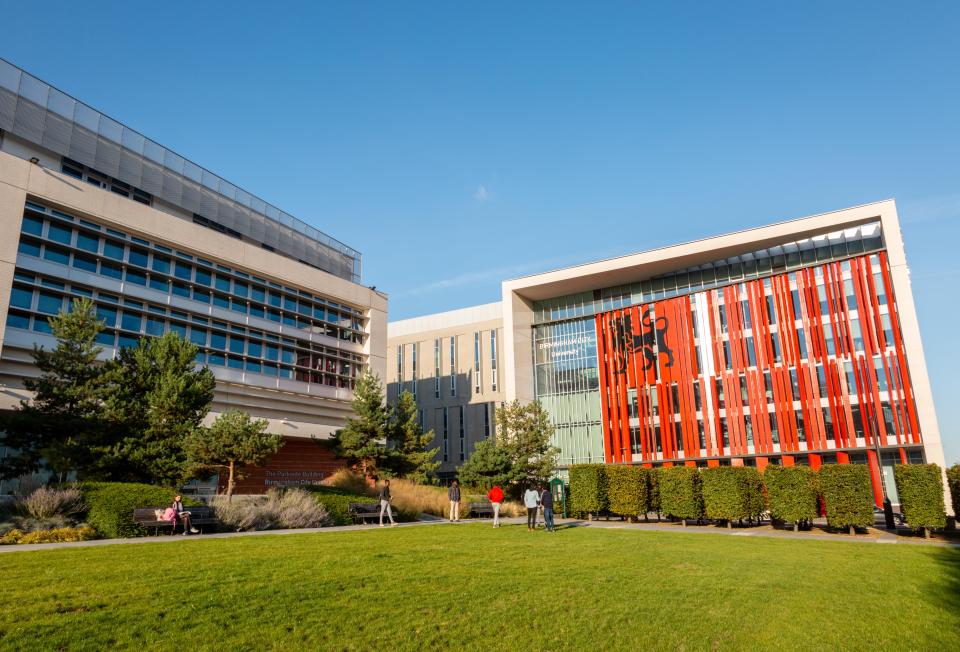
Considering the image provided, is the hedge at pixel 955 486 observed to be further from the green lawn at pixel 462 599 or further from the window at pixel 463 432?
the window at pixel 463 432

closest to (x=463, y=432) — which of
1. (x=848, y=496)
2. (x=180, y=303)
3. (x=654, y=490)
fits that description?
(x=180, y=303)

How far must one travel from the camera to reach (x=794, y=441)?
4269 cm

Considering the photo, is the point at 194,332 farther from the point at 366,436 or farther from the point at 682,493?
the point at 682,493

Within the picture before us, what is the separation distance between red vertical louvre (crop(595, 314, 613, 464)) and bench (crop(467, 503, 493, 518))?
74.8 ft

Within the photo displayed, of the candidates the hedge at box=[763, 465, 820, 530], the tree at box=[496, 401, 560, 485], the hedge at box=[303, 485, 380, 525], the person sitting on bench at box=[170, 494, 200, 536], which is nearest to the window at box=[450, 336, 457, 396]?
the tree at box=[496, 401, 560, 485]

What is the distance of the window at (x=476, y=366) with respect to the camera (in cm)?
7338

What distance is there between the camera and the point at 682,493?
79.8ft

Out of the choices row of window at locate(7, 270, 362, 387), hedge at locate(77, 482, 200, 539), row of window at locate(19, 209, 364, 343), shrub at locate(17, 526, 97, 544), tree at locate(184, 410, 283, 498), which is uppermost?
row of window at locate(19, 209, 364, 343)

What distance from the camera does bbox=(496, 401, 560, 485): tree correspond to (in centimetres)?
3811

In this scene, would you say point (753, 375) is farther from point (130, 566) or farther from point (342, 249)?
point (130, 566)

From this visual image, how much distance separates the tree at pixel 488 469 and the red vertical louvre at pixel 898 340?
83.0 feet

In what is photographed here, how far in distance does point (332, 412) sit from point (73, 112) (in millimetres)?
22629

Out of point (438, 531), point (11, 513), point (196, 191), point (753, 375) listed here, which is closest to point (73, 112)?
point (196, 191)

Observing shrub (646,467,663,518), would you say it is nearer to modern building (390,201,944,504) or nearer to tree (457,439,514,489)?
tree (457,439,514,489)
